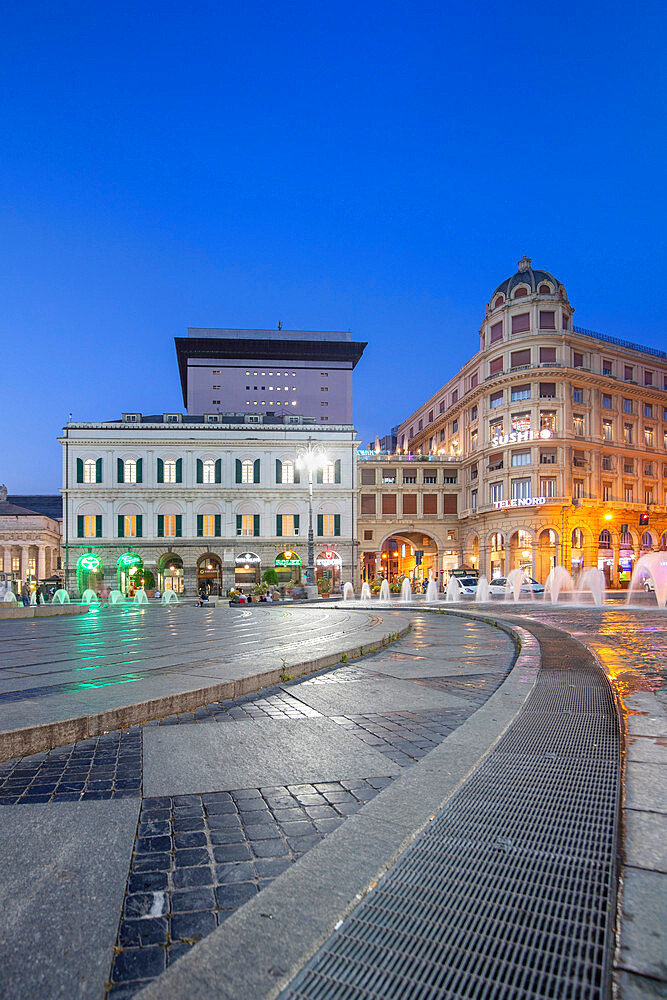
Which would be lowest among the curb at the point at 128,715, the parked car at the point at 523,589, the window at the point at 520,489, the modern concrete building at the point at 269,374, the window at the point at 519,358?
the parked car at the point at 523,589

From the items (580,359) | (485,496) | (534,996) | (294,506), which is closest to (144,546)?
(294,506)

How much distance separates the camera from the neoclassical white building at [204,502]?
50.4 meters

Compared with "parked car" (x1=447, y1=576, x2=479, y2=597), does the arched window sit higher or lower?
higher

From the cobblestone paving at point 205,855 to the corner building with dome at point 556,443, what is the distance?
49.9 meters

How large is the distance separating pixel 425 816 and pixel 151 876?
133 centimetres

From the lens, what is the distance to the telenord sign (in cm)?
4975

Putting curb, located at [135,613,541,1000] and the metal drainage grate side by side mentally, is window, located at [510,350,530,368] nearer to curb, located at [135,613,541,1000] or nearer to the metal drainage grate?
the metal drainage grate

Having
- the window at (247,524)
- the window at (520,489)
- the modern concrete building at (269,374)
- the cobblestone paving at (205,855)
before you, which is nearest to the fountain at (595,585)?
the window at (520,489)

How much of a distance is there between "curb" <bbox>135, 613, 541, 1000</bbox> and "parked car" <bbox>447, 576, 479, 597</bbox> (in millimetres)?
35345

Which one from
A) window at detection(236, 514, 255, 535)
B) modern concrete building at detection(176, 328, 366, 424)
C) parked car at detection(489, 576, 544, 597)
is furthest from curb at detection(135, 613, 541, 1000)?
modern concrete building at detection(176, 328, 366, 424)

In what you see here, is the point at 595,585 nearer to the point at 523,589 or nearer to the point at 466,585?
the point at 523,589

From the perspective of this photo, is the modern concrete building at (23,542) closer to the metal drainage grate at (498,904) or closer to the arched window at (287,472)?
the arched window at (287,472)

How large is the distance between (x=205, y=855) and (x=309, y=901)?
76 centimetres

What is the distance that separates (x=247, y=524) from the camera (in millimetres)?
51688
